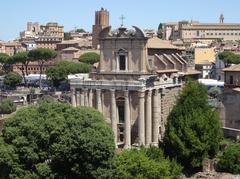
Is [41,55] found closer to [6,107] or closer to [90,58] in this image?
[90,58]

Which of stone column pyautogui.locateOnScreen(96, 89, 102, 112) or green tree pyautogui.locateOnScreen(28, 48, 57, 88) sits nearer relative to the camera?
stone column pyautogui.locateOnScreen(96, 89, 102, 112)

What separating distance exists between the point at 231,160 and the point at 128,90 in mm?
9942

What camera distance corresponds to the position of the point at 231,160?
108ft

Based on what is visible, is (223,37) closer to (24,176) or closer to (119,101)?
(119,101)

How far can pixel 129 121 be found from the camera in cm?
3934

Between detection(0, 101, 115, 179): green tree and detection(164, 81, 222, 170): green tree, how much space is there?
7304 millimetres

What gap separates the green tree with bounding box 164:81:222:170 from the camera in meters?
33.6

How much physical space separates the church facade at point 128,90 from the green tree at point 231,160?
703 cm

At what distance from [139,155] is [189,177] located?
6146mm

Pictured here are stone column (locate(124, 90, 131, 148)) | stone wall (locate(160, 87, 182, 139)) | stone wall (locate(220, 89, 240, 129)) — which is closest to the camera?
stone column (locate(124, 90, 131, 148))

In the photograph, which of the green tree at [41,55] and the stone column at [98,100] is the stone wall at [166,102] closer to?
the stone column at [98,100]

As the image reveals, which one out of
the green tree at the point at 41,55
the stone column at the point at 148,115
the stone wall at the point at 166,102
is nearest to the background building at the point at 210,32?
the green tree at the point at 41,55

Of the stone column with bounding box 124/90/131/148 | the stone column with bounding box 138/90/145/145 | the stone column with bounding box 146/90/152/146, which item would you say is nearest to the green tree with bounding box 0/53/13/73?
the stone column with bounding box 124/90/131/148

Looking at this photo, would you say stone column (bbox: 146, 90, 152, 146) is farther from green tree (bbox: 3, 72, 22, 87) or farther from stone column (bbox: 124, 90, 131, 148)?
green tree (bbox: 3, 72, 22, 87)
